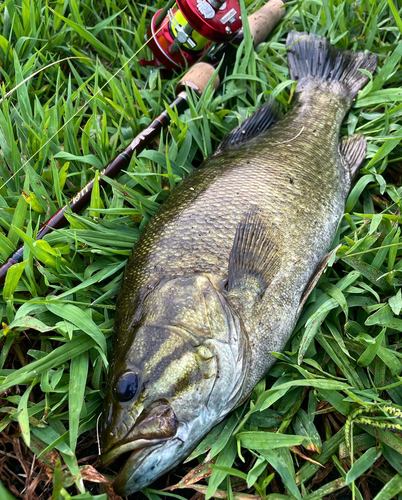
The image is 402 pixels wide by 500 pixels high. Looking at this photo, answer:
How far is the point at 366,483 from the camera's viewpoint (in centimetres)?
192

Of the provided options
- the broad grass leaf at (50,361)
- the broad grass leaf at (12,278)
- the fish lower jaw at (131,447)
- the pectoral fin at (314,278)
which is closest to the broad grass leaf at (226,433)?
the fish lower jaw at (131,447)

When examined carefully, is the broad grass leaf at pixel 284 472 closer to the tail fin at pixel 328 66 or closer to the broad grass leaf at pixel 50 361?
the broad grass leaf at pixel 50 361

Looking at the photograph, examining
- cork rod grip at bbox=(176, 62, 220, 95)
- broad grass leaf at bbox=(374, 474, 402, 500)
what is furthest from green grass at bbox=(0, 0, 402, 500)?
cork rod grip at bbox=(176, 62, 220, 95)

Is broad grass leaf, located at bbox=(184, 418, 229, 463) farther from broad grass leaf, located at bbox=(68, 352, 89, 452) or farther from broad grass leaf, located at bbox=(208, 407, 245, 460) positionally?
broad grass leaf, located at bbox=(68, 352, 89, 452)

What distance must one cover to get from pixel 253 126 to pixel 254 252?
40.8 inches

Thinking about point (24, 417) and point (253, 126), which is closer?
point (24, 417)

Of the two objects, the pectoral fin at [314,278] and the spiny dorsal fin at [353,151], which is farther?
the spiny dorsal fin at [353,151]

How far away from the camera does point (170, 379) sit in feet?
5.51

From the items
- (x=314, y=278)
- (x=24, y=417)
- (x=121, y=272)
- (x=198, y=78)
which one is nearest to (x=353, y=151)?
(x=314, y=278)

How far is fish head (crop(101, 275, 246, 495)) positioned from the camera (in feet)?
5.31

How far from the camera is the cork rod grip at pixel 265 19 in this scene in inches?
121

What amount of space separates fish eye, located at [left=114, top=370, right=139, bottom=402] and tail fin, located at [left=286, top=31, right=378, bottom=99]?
2.23 metres

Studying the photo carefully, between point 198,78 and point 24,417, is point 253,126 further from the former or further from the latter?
point 24,417

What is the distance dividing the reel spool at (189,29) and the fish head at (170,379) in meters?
1.87
